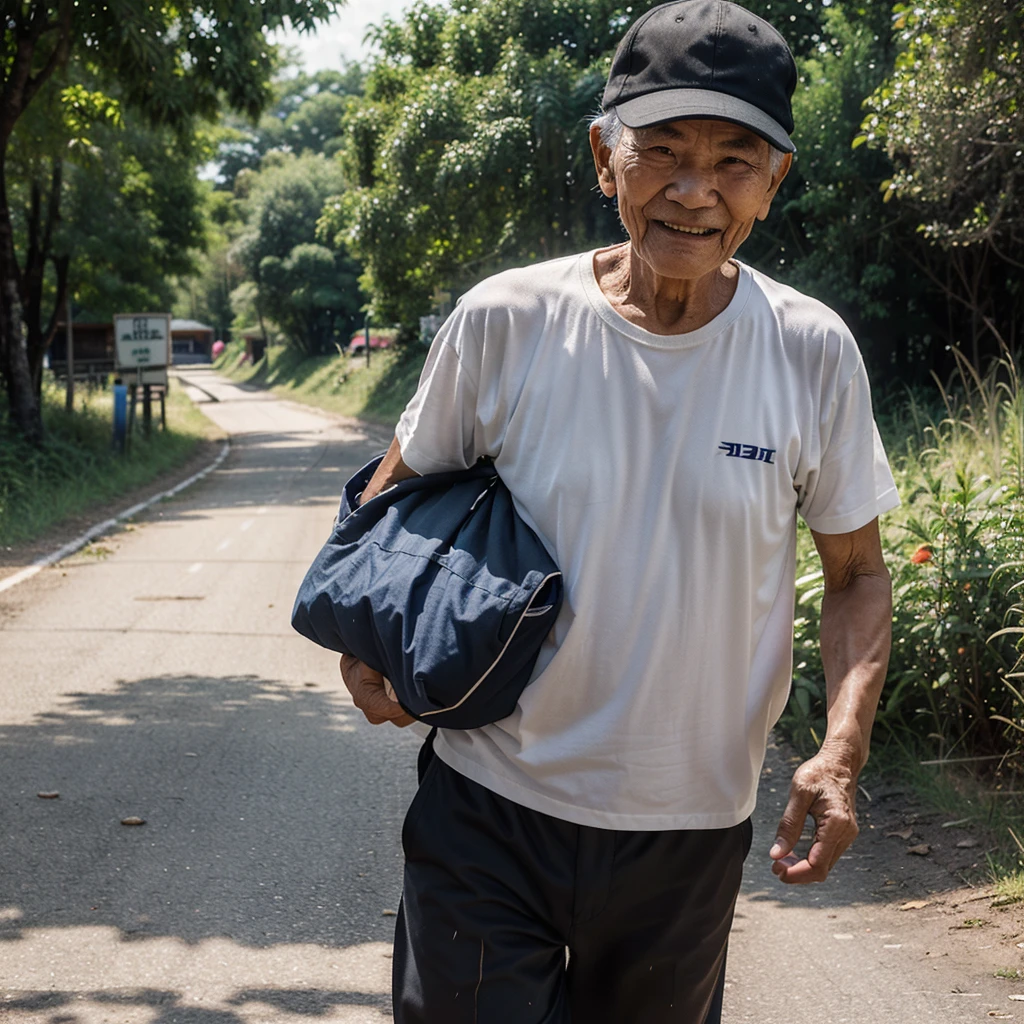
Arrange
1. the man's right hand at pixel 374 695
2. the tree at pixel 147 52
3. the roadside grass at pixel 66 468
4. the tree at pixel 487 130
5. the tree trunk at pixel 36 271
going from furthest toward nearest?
the tree trunk at pixel 36 271 < the tree at pixel 487 130 < the roadside grass at pixel 66 468 < the tree at pixel 147 52 < the man's right hand at pixel 374 695

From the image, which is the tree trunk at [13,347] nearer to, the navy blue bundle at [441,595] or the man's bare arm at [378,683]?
the man's bare arm at [378,683]

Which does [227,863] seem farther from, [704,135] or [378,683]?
[704,135]

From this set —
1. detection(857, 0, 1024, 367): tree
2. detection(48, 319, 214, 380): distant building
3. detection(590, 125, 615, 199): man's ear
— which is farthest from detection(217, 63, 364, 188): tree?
detection(590, 125, 615, 199): man's ear

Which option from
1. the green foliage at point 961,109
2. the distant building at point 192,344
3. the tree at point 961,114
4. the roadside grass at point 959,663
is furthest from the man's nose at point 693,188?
the distant building at point 192,344

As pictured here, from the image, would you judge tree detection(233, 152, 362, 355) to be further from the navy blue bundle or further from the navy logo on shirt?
the navy logo on shirt

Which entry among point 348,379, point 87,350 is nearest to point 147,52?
point 87,350

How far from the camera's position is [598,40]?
20828mm

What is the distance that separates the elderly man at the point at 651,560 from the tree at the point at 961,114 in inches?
209

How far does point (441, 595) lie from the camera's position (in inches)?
82.2

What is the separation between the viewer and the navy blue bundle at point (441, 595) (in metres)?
2.03

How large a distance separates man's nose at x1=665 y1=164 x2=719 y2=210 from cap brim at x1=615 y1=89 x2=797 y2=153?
0.10m

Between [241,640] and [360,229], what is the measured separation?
18.1 metres

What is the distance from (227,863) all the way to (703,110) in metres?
3.63

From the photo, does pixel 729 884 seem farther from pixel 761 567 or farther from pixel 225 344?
pixel 225 344
